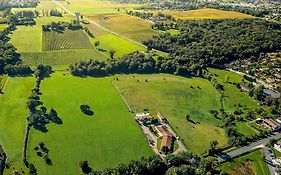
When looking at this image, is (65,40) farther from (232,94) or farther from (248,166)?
(248,166)

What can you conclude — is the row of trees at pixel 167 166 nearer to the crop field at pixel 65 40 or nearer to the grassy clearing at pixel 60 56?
the grassy clearing at pixel 60 56

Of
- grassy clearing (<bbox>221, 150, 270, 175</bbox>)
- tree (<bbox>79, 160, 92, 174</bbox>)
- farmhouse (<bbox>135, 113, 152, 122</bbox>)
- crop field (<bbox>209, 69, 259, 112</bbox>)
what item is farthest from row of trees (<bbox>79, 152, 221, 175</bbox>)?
crop field (<bbox>209, 69, 259, 112</bbox>)

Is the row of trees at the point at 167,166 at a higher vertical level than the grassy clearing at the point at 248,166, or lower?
higher

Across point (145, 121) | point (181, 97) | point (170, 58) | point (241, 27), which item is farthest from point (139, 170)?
point (241, 27)

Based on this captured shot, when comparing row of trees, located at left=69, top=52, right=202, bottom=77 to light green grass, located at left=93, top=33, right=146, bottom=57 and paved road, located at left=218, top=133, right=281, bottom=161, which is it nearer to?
light green grass, located at left=93, top=33, right=146, bottom=57

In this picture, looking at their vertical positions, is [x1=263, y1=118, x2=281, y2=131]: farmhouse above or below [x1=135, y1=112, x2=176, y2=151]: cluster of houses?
above

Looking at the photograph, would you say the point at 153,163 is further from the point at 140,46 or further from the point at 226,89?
the point at 140,46

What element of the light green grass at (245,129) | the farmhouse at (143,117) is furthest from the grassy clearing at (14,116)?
the light green grass at (245,129)
